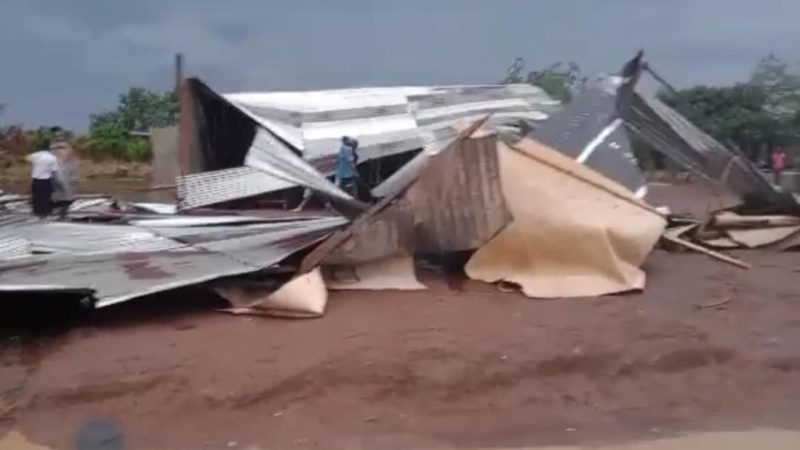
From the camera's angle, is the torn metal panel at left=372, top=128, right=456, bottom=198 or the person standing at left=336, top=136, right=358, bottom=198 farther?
the person standing at left=336, top=136, right=358, bottom=198

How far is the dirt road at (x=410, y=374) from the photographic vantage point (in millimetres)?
7430

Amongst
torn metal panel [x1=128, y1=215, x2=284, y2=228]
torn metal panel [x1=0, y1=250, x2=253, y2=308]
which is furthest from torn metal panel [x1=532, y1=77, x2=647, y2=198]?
torn metal panel [x1=0, y1=250, x2=253, y2=308]

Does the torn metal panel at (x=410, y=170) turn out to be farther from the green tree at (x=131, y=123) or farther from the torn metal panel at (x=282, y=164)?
the green tree at (x=131, y=123)

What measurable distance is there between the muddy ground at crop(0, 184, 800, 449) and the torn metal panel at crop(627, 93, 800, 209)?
3393 mm

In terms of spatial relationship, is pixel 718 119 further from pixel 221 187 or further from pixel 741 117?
pixel 221 187

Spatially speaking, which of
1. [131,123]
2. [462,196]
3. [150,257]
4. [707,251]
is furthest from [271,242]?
[131,123]

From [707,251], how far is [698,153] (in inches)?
73.5

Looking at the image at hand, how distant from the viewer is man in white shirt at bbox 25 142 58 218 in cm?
1214

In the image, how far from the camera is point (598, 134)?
41.7 feet

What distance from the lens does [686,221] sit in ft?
42.0

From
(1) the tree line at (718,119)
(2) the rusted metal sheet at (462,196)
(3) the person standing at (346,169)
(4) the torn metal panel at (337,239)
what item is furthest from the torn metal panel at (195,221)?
(1) the tree line at (718,119)

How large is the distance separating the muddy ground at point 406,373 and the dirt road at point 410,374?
0.6 inches

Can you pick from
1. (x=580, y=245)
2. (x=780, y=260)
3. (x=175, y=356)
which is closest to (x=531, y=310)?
(x=580, y=245)

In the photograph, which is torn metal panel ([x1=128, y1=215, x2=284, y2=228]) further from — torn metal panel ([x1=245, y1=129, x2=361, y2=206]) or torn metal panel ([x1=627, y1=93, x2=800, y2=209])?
torn metal panel ([x1=627, y1=93, x2=800, y2=209])
